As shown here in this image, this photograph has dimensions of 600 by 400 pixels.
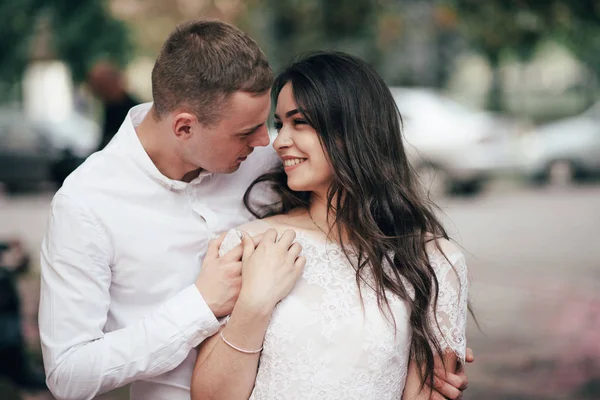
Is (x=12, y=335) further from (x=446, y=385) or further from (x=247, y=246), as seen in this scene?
(x=446, y=385)

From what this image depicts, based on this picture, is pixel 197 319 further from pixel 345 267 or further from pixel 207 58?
pixel 207 58

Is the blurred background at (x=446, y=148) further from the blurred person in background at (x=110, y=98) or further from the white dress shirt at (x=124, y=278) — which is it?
the white dress shirt at (x=124, y=278)

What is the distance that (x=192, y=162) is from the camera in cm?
237

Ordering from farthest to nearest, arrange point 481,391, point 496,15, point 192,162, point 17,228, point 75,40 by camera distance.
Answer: point 75,40
point 17,228
point 496,15
point 481,391
point 192,162

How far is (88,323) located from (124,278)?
17 cm

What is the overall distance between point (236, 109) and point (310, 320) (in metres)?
0.64

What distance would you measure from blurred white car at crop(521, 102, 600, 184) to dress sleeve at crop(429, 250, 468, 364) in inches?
495

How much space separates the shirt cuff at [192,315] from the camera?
221cm

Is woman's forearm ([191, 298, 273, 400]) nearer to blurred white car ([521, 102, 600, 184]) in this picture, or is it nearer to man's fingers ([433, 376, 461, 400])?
man's fingers ([433, 376, 461, 400])

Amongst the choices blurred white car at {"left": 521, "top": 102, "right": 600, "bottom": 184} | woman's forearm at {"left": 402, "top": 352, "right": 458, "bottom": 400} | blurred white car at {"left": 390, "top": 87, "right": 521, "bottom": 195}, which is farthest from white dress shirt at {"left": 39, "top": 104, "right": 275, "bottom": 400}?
blurred white car at {"left": 521, "top": 102, "right": 600, "bottom": 184}

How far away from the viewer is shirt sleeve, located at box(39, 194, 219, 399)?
2166 mm

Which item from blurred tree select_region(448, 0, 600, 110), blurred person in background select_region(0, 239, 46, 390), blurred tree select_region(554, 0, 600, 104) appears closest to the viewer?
blurred person in background select_region(0, 239, 46, 390)

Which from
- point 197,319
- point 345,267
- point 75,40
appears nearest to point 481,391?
point 345,267

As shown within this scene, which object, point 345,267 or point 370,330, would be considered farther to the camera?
point 345,267
